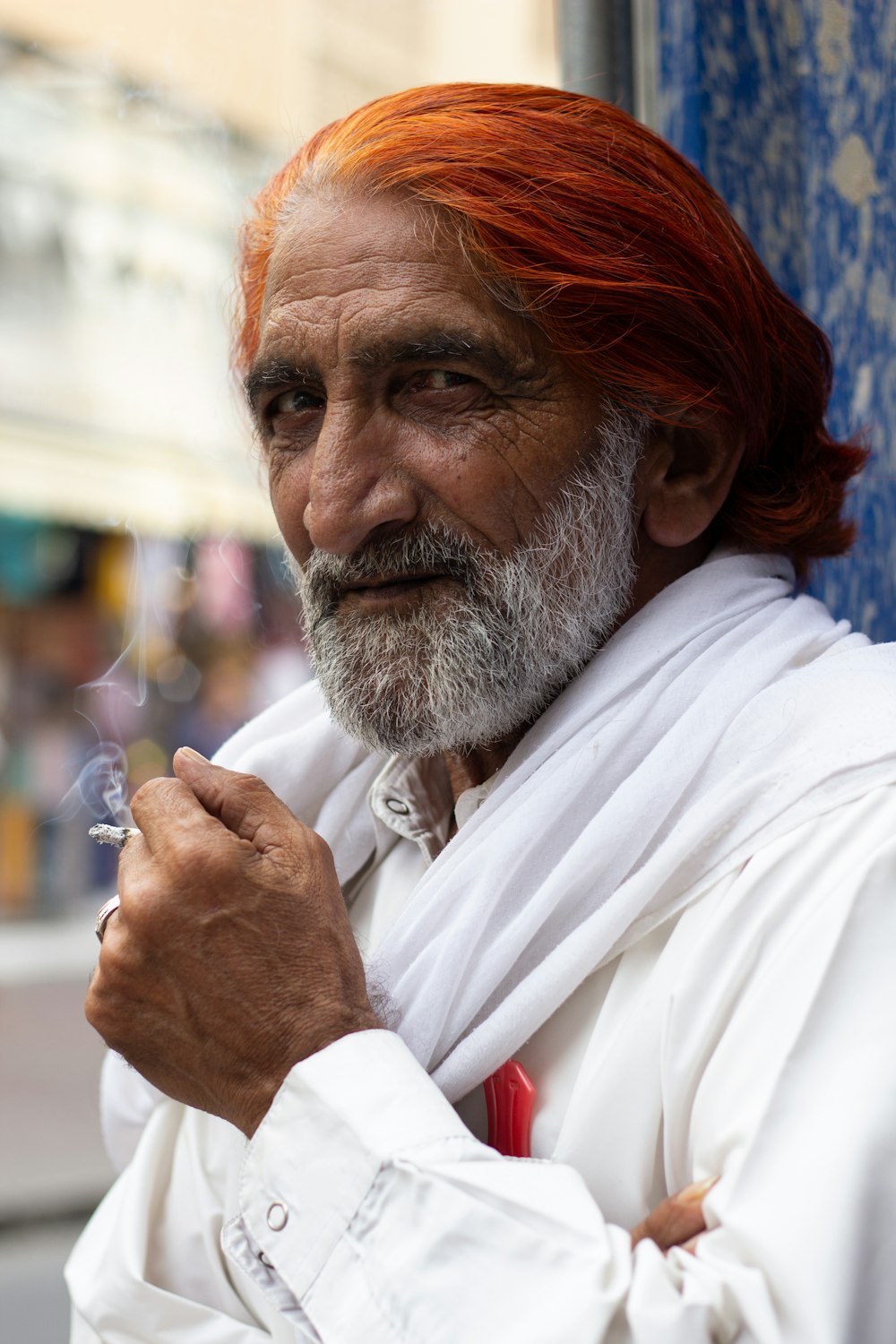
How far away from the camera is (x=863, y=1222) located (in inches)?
45.2

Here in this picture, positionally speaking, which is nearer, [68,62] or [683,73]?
[683,73]

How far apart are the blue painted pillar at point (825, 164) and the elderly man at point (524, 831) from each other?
29cm

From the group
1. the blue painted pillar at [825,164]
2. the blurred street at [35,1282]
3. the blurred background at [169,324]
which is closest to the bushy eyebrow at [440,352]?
the blurred background at [169,324]

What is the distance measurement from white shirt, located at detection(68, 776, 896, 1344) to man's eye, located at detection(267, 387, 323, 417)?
89 centimetres

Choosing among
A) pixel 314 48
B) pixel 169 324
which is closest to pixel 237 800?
pixel 314 48

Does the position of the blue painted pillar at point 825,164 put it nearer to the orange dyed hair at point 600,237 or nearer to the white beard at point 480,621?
the orange dyed hair at point 600,237

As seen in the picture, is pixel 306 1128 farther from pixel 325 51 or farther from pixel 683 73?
pixel 325 51

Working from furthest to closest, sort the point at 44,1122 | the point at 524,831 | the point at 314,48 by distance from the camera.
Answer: the point at 44,1122
the point at 314,48
the point at 524,831

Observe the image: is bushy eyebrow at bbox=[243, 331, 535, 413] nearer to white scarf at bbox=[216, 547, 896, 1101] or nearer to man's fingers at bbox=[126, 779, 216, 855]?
white scarf at bbox=[216, 547, 896, 1101]

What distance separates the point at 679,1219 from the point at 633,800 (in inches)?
17.7

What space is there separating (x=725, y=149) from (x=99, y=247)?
4660 mm

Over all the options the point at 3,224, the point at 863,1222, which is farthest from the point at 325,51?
the point at 863,1222

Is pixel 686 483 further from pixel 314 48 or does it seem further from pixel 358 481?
pixel 314 48

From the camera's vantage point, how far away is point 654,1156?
1.39 meters
